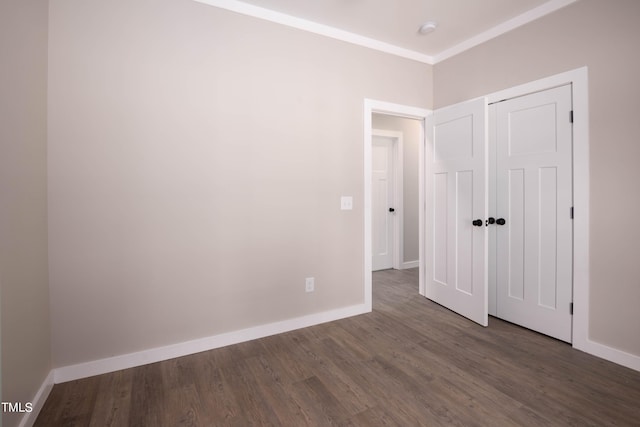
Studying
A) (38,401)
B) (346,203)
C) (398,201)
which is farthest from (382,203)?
(38,401)

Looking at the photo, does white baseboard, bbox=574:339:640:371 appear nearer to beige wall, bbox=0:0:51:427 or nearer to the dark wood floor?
the dark wood floor

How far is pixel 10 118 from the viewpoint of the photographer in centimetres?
147

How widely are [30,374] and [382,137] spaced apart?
181 inches

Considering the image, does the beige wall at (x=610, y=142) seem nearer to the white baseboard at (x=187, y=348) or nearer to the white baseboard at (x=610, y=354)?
the white baseboard at (x=610, y=354)

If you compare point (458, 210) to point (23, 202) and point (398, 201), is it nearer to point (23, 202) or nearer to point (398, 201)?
point (398, 201)

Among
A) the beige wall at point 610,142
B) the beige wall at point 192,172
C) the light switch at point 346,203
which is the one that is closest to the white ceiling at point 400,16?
the beige wall at point 192,172

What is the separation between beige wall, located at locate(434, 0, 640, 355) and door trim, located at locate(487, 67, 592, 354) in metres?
0.04

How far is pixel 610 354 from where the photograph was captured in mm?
2170

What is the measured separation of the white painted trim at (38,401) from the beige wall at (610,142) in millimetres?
3587

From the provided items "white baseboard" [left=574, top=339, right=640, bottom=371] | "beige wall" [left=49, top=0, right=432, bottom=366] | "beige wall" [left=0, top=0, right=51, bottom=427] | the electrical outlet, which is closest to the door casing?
"white baseboard" [left=574, top=339, right=640, bottom=371]

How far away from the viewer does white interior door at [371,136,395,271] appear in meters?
4.84

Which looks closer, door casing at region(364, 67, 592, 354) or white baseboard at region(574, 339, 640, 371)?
white baseboard at region(574, 339, 640, 371)

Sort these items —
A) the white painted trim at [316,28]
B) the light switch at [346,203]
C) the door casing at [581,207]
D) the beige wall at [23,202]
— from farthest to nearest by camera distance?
1. the light switch at [346,203]
2. the white painted trim at [316,28]
3. the door casing at [581,207]
4. the beige wall at [23,202]

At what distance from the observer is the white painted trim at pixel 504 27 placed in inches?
95.4
